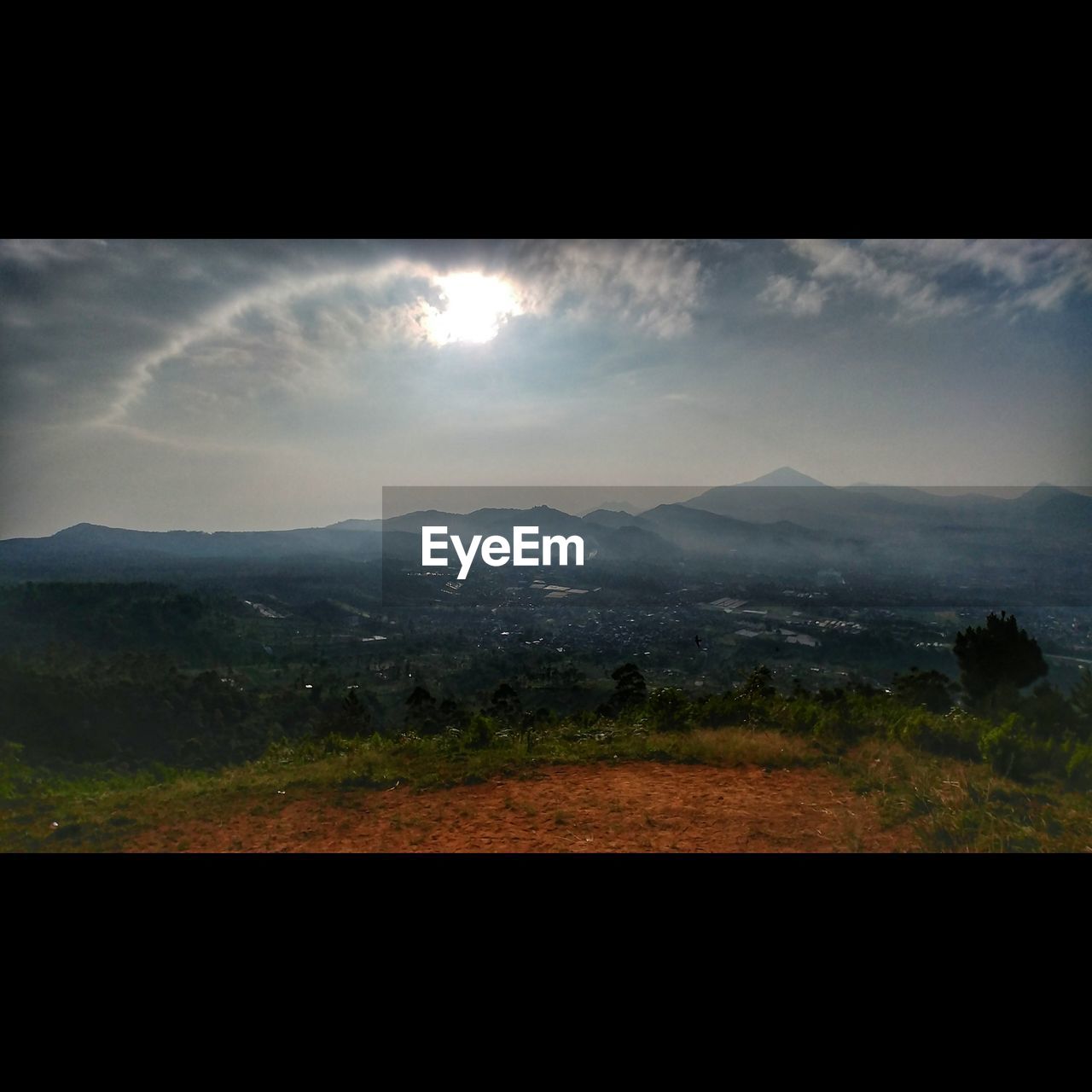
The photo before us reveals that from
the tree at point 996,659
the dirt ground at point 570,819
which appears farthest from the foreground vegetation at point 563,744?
the dirt ground at point 570,819

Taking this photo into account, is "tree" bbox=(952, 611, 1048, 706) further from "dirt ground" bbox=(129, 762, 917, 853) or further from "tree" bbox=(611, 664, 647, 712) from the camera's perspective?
"tree" bbox=(611, 664, 647, 712)

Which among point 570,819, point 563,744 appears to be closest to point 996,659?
point 563,744

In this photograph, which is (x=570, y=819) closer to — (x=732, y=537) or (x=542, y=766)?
(x=542, y=766)

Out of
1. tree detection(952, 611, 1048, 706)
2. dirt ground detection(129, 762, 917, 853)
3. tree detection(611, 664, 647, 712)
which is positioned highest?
tree detection(952, 611, 1048, 706)

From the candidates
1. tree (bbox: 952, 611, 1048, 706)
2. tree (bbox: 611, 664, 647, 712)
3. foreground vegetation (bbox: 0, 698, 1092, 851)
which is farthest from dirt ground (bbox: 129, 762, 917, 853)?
tree (bbox: 952, 611, 1048, 706)
